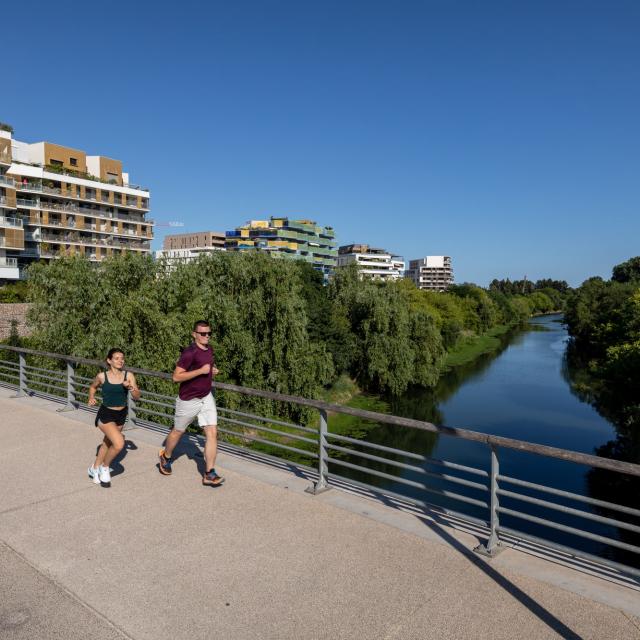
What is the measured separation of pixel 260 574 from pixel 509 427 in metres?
27.9

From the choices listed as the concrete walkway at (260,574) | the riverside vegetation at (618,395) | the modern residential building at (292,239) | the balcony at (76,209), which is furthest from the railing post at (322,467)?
the modern residential building at (292,239)

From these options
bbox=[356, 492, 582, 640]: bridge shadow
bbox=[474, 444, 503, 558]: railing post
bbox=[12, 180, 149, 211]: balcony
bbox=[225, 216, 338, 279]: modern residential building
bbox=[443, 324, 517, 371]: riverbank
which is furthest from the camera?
bbox=[225, 216, 338, 279]: modern residential building

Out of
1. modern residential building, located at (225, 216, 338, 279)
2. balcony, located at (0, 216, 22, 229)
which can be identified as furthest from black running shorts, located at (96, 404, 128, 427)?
modern residential building, located at (225, 216, 338, 279)

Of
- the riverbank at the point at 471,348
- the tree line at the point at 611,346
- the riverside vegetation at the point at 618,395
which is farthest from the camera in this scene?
the riverbank at the point at 471,348

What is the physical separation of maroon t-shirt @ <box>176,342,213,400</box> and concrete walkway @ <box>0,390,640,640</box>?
0.98 metres

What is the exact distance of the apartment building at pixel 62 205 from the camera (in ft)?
163

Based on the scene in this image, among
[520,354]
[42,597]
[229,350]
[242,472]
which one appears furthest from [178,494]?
[520,354]

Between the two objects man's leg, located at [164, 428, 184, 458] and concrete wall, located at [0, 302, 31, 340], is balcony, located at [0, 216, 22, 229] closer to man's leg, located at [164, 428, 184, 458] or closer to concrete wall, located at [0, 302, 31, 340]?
concrete wall, located at [0, 302, 31, 340]

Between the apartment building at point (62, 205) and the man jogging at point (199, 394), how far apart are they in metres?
45.7

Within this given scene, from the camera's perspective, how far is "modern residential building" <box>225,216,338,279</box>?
423ft

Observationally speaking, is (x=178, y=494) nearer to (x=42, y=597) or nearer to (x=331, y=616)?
(x=42, y=597)

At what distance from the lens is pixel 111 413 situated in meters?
6.11

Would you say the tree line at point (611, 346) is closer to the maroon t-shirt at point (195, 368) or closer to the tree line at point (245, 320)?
the tree line at point (245, 320)

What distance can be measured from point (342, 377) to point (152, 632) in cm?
3177
